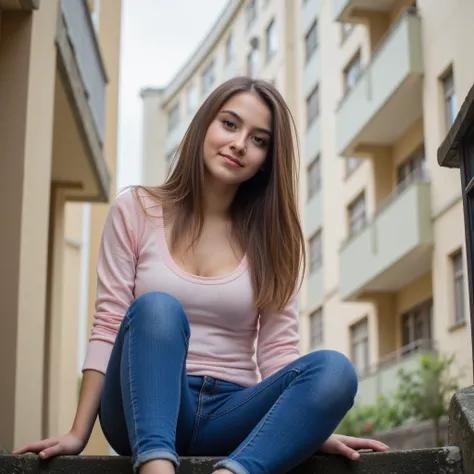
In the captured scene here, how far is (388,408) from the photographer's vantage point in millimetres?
17734

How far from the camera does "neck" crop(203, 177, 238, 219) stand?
12.5 feet

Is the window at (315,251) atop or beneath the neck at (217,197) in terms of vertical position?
atop

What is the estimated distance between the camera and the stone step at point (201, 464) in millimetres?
3094

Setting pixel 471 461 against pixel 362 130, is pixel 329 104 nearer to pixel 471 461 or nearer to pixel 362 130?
pixel 362 130

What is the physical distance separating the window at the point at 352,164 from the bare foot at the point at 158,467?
67.7 feet

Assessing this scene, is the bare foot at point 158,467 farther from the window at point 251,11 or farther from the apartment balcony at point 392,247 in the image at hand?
the window at point 251,11

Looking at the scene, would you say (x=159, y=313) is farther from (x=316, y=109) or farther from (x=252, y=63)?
(x=252, y=63)

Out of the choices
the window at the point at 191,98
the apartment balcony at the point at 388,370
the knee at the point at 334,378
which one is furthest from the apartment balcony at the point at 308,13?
the knee at the point at 334,378

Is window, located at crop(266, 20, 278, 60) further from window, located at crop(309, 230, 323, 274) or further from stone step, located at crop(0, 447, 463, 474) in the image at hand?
stone step, located at crop(0, 447, 463, 474)

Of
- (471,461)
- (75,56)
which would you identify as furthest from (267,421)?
(75,56)

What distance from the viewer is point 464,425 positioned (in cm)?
309

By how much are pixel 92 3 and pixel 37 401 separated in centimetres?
799

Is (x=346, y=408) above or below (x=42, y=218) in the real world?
below

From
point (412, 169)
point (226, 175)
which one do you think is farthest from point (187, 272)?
point (412, 169)
